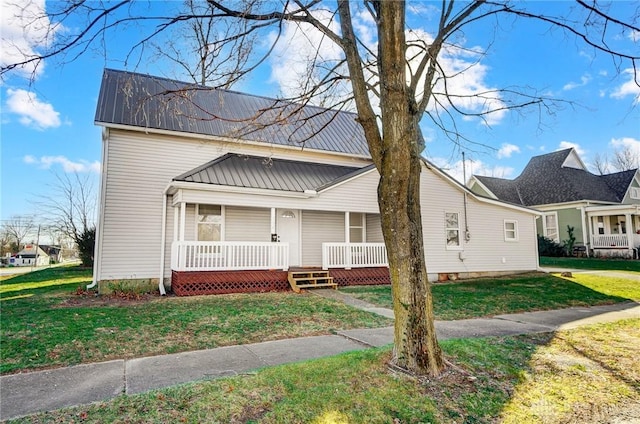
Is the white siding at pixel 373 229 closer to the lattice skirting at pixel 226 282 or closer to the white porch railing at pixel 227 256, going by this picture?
the lattice skirting at pixel 226 282

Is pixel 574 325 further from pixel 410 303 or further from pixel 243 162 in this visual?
pixel 243 162

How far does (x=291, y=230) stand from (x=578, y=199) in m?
21.6

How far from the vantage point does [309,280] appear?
1217 cm

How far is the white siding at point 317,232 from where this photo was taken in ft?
46.4

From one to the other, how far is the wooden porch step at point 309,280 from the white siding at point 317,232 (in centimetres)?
152

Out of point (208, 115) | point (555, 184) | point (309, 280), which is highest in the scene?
point (208, 115)

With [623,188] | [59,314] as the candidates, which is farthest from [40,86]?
[623,188]

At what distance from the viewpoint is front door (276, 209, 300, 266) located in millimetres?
13688

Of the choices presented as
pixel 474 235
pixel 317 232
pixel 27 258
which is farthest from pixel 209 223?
pixel 27 258

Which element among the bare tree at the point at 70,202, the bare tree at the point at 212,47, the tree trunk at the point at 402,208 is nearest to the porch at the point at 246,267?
the bare tree at the point at 212,47

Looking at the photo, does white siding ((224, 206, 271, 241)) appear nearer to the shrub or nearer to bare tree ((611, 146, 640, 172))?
the shrub

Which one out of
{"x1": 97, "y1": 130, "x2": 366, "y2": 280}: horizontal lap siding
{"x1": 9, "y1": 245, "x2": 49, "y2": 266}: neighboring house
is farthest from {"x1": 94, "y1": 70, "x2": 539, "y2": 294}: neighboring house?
{"x1": 9, "y1": 245, "x2": 49, "y2": 266}: neighboring house

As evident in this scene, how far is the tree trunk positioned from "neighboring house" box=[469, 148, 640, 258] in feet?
78.4

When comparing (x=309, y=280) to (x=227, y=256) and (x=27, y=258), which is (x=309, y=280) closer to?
(x=227, y=256)
